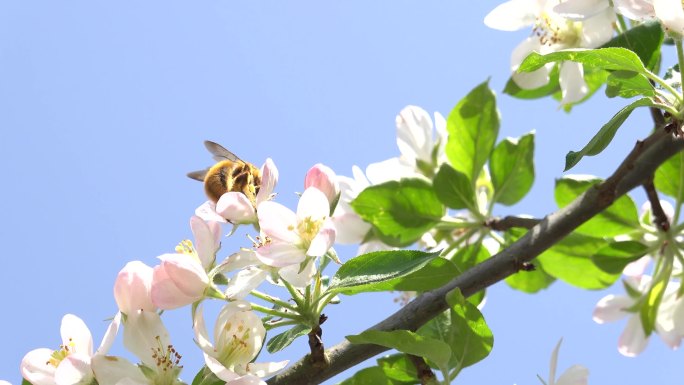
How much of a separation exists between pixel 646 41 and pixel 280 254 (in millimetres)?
735

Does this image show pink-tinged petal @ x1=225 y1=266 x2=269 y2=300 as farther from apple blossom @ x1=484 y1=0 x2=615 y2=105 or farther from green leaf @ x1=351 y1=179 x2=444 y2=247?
apple blossom @ x1=484 y1=0 x2=615 y2=105

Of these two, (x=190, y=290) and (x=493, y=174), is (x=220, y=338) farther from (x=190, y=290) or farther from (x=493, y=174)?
(x=493, y=174)

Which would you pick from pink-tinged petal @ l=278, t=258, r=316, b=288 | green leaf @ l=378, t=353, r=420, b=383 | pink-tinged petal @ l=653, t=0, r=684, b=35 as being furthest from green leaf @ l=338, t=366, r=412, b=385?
pink-tinged petal @ l=653, t=0, r=684, b=35

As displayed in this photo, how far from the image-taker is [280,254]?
3.75ft

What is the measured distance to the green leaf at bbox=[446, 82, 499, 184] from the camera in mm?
1521

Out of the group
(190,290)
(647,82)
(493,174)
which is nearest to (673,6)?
(647,82)

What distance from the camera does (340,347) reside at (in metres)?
1.17

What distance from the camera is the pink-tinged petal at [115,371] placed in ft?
3.59

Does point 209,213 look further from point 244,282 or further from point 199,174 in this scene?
point 199,174

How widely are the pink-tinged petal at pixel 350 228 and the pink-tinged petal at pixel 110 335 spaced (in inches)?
18.7

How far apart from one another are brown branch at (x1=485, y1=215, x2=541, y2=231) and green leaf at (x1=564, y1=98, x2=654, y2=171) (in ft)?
0.82

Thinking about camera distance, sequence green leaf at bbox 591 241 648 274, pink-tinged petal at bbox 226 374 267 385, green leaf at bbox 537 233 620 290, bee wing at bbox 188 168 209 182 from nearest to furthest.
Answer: pink-tinged petal at bbox 226 374 267 385 < green leaf at bbox 591 241 648 274 < green leaf at bbox 537 233 620 290 < bee wing at bbox 188 168 209 182

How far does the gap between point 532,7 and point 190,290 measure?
2.83 ft

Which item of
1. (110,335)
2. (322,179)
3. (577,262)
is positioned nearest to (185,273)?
(110,335)
